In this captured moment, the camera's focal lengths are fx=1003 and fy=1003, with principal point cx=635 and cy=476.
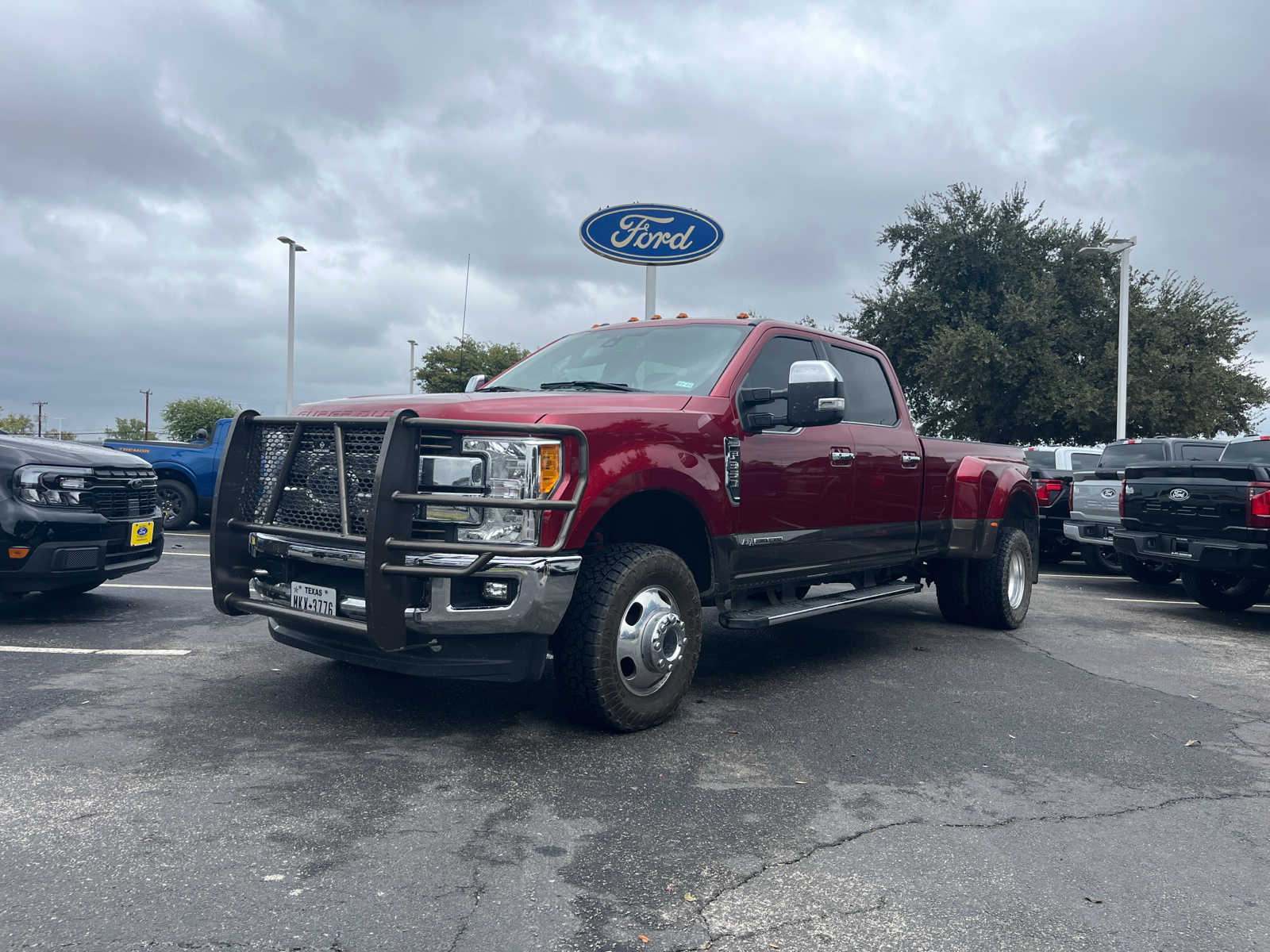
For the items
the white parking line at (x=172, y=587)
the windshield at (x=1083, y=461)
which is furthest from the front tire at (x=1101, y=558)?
the white parking line at (x=172, y=587)

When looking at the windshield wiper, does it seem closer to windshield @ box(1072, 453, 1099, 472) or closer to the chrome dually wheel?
the chrome dually wheel

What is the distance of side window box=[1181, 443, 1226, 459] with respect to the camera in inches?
500

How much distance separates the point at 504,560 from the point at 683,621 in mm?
1060

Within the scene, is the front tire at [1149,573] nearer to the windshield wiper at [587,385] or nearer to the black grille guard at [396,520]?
the windshield wiper at [587,385]

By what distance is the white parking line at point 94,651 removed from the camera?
578 cm

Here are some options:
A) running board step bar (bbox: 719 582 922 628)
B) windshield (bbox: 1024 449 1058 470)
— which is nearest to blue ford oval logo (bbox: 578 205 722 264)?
windshield (bbox: 1024 449 1058 470)

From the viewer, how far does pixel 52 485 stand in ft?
21.7

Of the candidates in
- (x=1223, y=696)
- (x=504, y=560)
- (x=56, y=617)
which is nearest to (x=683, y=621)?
(x=504, y=560)

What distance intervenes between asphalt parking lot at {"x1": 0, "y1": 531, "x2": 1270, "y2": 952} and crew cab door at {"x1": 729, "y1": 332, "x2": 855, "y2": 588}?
2.35 ft

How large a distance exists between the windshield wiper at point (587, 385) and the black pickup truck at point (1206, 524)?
18.7 feet

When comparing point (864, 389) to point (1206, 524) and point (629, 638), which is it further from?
point (1206, 524)

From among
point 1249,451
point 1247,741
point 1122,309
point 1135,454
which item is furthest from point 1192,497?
point 1122,309

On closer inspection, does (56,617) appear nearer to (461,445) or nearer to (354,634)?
(354,634)

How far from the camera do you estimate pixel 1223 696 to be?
226 inches
